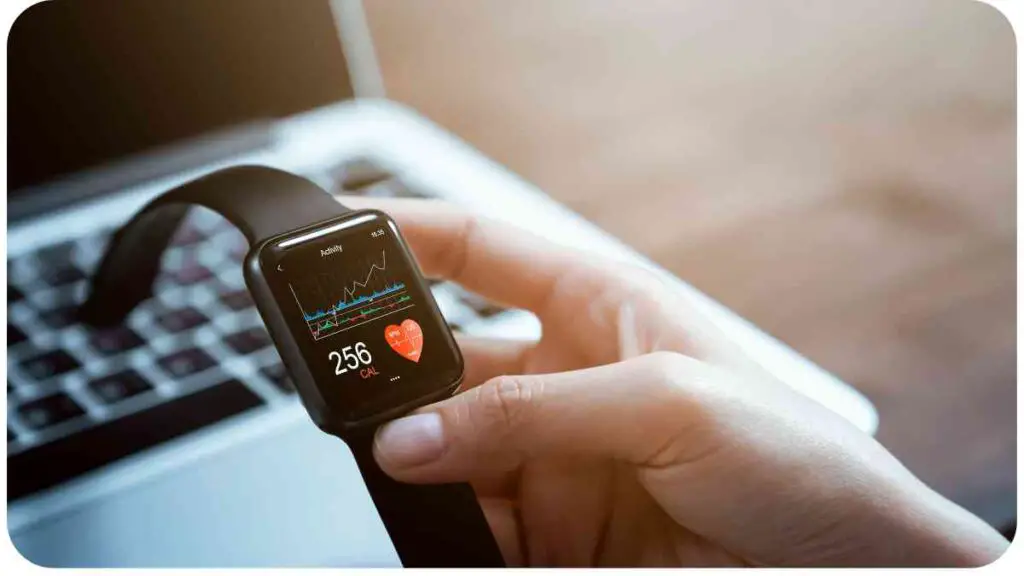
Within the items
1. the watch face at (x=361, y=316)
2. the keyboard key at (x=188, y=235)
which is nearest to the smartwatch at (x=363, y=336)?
the watch face at (x=361, y=316)

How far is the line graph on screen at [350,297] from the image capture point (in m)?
0.35

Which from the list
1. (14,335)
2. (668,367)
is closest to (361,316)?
(668,367)

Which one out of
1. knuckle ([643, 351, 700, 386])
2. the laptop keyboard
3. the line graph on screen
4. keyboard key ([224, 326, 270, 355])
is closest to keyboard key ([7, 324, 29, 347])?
the laptop keyboard

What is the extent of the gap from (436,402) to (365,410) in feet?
0.09

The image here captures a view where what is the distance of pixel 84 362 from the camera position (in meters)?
0.48

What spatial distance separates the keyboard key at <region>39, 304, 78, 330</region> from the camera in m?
0.49

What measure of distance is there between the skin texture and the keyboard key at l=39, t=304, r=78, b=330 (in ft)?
0.53

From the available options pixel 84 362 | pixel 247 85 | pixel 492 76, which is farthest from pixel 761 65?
pixel 84 362

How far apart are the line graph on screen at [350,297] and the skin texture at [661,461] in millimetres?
41

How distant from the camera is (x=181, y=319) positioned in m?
0.49

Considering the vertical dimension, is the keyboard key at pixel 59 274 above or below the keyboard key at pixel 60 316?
above

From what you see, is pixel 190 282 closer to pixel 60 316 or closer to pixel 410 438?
pixel 60 316

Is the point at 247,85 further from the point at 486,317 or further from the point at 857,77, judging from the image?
the point at 857,77

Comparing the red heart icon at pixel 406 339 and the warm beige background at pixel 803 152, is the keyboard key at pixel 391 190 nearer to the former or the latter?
the warm beige background at pixel 803 152
